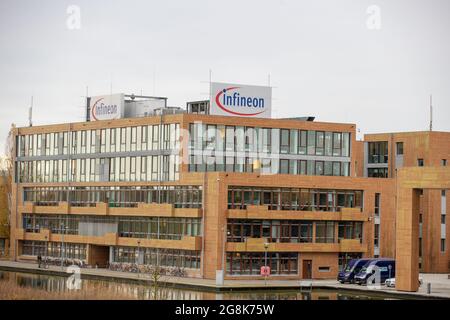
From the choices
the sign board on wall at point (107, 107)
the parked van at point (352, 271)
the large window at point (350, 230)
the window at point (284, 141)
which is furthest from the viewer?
the sign board on wall at point (107, 107)

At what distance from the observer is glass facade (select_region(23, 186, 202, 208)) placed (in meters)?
92.9

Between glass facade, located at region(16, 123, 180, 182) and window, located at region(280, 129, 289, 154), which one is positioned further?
window, located at region(280, 129, 289, 154)

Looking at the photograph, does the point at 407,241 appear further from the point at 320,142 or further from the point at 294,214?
the point at 320,142

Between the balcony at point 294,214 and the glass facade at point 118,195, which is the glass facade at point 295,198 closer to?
the balcony at point 294,214

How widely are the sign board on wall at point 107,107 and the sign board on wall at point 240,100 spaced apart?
10.7 metres

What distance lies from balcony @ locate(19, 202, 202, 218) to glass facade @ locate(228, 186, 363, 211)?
336cm

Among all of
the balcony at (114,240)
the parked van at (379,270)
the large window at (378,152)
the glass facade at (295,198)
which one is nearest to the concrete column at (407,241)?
the parked van at (379,270)

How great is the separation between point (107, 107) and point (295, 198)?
20.3m

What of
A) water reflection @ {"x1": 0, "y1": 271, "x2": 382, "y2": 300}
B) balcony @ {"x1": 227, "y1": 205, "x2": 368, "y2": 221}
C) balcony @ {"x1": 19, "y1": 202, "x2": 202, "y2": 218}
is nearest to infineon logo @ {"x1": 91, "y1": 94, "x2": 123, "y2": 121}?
balcony @ {"x1": 19, "y1": 202, "x2": 202, "y2": 218}

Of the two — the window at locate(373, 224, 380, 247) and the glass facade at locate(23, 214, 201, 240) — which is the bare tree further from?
the window at locate(373, 224, 380, 247)

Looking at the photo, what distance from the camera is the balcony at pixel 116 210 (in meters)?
92.5

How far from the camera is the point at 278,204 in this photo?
92.8m
